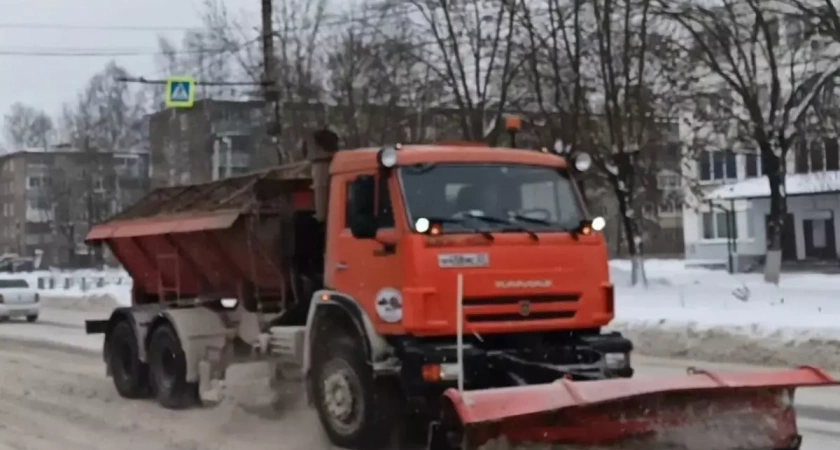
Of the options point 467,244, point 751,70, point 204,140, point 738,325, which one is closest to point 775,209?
point 751,70

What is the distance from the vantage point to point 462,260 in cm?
943

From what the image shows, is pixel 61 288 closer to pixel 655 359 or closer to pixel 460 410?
pixel 655 359

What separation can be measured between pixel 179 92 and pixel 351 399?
1793 cm

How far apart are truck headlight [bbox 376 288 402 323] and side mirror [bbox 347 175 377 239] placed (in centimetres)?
51

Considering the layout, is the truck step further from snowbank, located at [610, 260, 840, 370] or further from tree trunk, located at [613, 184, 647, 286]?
tree trunk, located at [613, 184, 647, 286]

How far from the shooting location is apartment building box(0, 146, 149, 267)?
90375 millimetres

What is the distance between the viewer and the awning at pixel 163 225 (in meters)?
11.9

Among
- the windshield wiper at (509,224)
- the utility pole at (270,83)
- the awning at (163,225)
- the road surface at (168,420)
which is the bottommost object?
the road surface at (168,420)

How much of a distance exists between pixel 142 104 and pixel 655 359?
82.4 m

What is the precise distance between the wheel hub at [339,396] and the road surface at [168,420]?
1.51ft

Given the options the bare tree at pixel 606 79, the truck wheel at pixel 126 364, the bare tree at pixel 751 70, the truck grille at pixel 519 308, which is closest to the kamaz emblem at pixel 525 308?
the truck grille at pixel 519 308

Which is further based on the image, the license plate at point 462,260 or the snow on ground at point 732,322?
the snow on ground at point 732,322

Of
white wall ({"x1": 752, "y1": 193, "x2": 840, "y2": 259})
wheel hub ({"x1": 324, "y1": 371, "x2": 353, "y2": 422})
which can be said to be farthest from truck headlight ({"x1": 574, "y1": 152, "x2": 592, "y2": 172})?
white wall ({"x1": 752, "y1": 193, "x2": 840, "y2": 259})

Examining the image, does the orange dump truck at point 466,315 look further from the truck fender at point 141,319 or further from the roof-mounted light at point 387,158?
the truck fender at point 141,319
